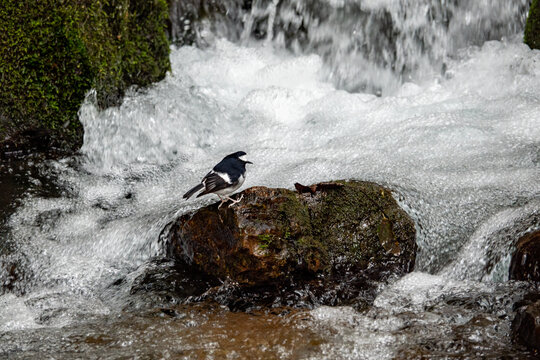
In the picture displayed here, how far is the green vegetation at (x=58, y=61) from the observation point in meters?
6.05

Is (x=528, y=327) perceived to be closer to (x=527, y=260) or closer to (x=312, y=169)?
(x=527, y=260)

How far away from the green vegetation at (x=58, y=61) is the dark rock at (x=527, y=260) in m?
4.53

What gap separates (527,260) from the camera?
3.80 metres

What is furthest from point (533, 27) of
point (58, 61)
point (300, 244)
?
point (58, 61)

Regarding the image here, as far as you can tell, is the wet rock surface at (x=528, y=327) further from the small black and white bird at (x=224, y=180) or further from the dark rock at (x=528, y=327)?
the small black and white bird at (x=224, y=180)

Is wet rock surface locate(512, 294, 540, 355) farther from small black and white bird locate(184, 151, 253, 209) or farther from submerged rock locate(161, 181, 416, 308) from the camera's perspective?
small black and white bird locate(184, 151, 253, 209)

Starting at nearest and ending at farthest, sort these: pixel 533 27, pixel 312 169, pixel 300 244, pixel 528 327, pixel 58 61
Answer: pixel 528 327 → pixel 300 244 → pixel 312 169 → pixel 58 61 → pixel 533 27

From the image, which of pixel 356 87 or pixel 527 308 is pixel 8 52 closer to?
pixel 356 87

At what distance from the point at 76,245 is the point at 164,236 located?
2.77ft

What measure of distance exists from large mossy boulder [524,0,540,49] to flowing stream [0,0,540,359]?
15 cm

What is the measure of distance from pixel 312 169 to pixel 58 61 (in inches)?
116

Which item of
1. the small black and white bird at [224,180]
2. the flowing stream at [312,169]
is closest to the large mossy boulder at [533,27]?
the flowing stream at [312,169]

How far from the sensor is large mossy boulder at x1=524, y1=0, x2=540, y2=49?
7.30 m

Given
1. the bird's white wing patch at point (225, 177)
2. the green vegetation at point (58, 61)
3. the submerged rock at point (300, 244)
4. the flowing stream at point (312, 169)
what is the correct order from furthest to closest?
1. the green vegetation at point (58, 61)
2. the bird's white wing patch at point (225, 177)
3. the submerged rock at point (300, 244)
4. the flowing stream at point (312, 169)
